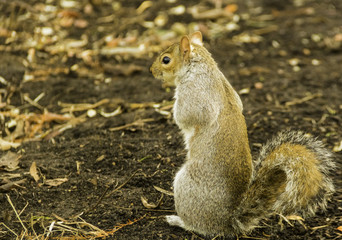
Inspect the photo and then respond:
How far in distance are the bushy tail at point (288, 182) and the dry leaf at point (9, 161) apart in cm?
197

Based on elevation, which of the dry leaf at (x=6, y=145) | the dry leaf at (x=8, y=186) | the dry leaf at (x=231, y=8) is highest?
the dry leaf at (x=8, y=186)

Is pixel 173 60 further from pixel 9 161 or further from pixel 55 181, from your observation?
pixel 9 161

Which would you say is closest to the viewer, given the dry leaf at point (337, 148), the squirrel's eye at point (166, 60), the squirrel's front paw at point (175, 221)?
the squirrel's front paw at point (175, 221)

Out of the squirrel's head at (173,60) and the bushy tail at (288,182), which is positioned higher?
the squirrel's head at (173,60)

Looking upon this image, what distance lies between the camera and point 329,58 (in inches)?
280

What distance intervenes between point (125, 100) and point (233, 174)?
8.53ft

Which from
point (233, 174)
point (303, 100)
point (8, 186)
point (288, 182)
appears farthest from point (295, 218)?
point (303, 100)

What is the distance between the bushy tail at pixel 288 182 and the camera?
10.9 ft

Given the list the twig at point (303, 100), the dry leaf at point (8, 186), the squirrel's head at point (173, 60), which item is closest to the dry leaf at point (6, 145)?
the dry leaf at point (8, 186)

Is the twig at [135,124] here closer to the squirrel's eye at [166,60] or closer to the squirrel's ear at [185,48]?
the squirrel's eye at [166,60]

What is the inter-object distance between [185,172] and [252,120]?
1.79 meters

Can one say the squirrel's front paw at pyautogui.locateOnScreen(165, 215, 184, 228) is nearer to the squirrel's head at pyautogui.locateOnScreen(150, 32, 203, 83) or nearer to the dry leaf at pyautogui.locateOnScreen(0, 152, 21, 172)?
the squirrel's head at pyautogui.locateOnScreen(150, 32, 203, 83)

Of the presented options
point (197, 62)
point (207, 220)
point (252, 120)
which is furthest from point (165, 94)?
point (207, 220)

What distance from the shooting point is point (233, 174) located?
3340 millimetres
